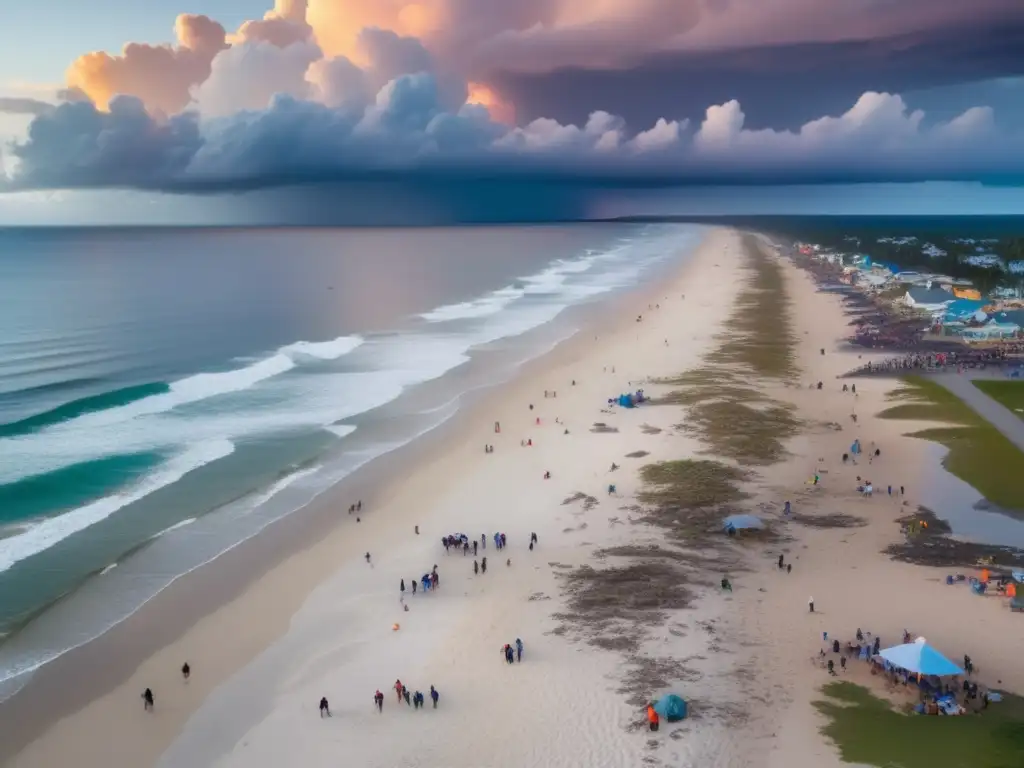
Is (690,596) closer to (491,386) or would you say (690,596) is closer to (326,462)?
(326,462)

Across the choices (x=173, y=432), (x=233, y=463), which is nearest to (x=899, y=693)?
(x=233, y=463)

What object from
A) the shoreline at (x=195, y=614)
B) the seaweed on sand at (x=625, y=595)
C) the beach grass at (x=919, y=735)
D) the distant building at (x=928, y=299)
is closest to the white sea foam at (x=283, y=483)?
the shoreline at (x=195, y=614)

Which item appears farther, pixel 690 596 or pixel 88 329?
pixel 88 329

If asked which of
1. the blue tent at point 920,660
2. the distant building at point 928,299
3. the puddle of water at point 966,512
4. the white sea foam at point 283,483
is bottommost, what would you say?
the white sea foam at point 283,483

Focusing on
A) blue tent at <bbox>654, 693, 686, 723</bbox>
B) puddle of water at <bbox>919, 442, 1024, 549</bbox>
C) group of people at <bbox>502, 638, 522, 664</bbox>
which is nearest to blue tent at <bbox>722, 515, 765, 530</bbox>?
puddle of water at <bbox>919, 442, 1024, 549</bbox>

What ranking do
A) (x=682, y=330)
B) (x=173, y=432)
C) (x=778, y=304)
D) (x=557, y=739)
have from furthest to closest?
(x=778, y=304)
(x=682, y=330)
(x=173, y=432)
(x=557, y=739)


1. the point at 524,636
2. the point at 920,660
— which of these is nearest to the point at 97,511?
the point at 524,636

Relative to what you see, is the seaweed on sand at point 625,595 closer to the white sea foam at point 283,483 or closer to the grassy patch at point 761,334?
the white sea foam at point 283,483
